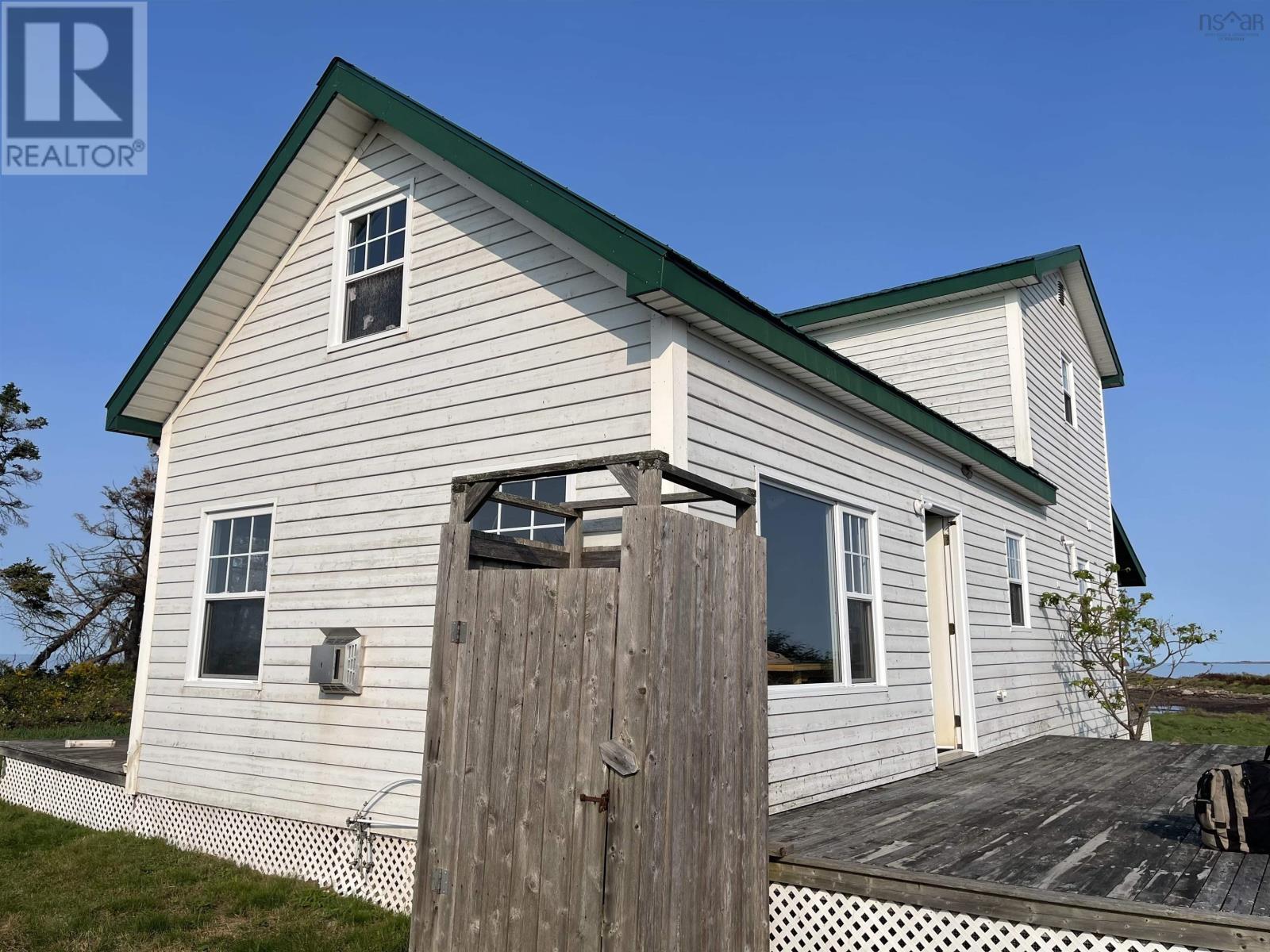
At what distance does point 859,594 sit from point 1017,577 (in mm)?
4826

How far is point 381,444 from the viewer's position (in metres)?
6.42

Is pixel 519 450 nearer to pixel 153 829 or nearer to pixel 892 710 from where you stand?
pixel 892 710

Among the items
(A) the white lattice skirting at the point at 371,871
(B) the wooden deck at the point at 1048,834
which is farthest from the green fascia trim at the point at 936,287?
(A) the white lattice skirting at the point at 371,871

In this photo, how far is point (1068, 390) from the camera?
13359 mm

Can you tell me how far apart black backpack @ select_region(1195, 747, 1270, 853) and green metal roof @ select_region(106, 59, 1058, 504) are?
3.32 meters

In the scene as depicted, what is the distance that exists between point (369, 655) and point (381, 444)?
5.19 ft

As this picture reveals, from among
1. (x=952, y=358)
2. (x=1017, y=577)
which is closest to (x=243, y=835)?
(x=1017, y=577)

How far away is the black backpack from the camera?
4340mm

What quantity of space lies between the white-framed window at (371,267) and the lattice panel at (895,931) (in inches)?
191

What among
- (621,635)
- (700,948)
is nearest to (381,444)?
(621,635)

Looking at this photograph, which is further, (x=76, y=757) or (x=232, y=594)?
(x=76, y=757)

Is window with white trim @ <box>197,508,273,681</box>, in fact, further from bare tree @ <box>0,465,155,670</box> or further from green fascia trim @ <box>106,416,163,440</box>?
bare tree @ <box>0,465,155,670</box>

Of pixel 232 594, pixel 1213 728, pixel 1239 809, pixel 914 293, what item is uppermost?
pixel 914 293

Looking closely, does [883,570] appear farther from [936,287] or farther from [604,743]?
[936,287]
